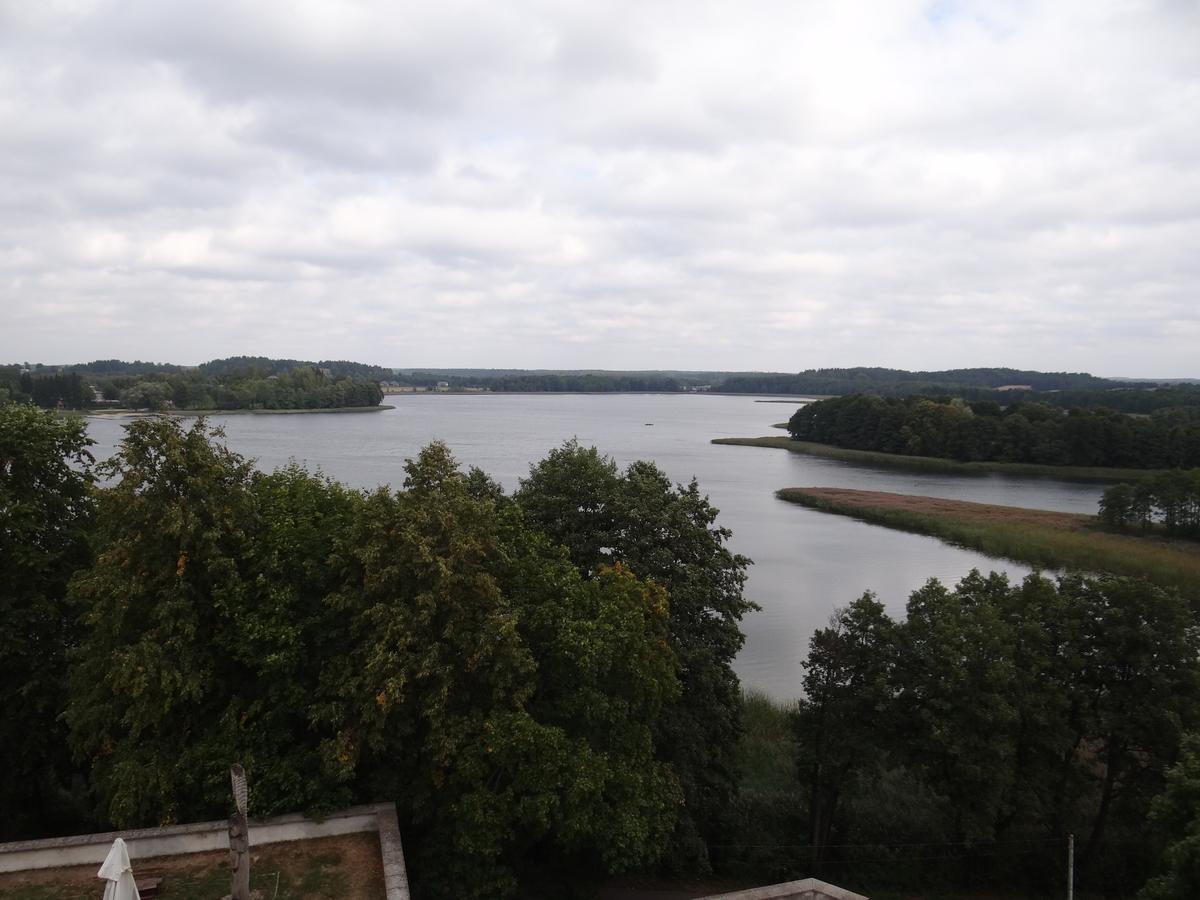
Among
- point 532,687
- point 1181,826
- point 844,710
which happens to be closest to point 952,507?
point 844,710

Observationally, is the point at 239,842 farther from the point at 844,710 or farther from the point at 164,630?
the point at 844,710

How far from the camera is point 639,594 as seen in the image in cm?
1369

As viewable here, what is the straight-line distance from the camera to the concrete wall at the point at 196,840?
10.7 metres

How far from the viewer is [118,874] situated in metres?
8.34

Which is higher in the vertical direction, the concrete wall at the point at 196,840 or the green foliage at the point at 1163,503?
the green foliage at the point at 1163,503

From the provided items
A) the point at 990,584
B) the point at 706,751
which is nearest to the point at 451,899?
the point at 706,751

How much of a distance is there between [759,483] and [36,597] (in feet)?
196

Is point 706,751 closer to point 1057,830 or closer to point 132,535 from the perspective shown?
point 1057,830

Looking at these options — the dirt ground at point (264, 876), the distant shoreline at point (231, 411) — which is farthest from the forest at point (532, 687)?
the distant shoreline at point (231, 411)

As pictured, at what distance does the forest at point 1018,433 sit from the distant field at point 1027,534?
84.6 ft

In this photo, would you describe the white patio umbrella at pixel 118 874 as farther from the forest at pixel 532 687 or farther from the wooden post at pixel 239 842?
the forest at pixel 532 687

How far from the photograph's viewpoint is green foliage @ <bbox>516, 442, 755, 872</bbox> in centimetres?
1552

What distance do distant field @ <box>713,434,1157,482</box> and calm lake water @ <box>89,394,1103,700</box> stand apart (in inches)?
112

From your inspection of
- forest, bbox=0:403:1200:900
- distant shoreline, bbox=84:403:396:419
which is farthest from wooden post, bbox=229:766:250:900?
distant shoreline, bbox=84:403:396:419
